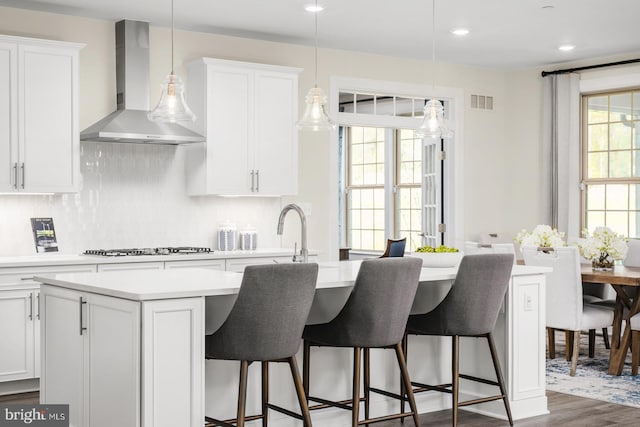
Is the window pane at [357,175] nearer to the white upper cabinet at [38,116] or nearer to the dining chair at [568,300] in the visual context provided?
the dining chair at [568,300]

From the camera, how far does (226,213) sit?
7039mm

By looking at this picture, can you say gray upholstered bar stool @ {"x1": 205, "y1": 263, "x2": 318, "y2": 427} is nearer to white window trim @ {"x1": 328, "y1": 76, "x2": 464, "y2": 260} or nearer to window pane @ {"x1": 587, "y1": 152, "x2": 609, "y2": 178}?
white window trim @ {"x1": 328, "y1": 76, "x2": 464, "y2": 260}

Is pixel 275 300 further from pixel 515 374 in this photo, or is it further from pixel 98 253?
pixel 98 253

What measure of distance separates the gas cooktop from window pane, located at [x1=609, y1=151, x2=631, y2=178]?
4062 mm

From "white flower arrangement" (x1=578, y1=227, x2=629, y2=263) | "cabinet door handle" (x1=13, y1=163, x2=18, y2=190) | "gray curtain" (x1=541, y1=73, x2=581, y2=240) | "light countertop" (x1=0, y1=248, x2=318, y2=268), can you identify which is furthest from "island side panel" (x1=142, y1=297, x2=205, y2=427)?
"gray curtain" (x1=541, y1=73, x2=581, y2=240)

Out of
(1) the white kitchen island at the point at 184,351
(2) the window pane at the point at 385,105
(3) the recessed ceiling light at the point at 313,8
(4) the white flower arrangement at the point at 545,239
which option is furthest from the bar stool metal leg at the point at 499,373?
(2) the window pane at the point at 385,105

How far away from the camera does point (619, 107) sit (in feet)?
26.5

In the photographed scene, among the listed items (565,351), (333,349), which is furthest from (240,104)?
(565,351)

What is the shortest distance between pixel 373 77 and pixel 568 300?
2958mm

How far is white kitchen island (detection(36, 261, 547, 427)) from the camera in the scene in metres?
3.45

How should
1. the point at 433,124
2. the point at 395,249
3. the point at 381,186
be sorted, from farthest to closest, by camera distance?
the point at 381,186
the point at 395,249
the point at 433,124

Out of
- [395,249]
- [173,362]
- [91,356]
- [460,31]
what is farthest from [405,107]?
[173,362]

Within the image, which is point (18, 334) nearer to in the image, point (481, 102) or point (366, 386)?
point (366, 386)

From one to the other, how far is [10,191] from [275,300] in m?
2.93
